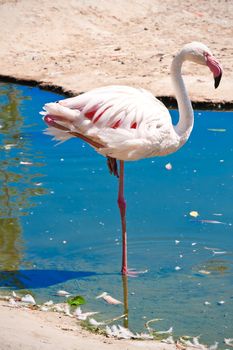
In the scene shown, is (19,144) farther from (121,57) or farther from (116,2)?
(116,2)

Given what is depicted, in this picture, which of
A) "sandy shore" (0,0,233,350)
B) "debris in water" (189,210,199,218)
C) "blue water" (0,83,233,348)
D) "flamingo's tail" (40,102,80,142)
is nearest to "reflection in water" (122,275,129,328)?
"blue water" (0,83,233,348)

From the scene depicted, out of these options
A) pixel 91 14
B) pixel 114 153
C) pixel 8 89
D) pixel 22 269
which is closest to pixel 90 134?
pixel 114 153

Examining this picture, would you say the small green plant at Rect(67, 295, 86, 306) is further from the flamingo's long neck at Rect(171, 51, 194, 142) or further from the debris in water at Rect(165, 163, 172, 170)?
the debris in water at Rect(165, 163, 172, 170)

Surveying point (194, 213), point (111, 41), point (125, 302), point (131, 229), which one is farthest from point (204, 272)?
point (111, 41)

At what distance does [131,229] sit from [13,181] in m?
1.35

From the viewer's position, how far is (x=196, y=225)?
19.5ft

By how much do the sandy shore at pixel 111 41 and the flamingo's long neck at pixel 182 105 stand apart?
3266 mm

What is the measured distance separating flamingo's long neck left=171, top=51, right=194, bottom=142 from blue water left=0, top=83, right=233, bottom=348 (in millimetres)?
738

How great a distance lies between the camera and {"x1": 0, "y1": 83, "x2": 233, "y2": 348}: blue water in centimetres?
490

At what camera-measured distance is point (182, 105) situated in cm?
554

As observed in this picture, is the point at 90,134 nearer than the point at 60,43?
Yes

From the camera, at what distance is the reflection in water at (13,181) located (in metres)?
5.52

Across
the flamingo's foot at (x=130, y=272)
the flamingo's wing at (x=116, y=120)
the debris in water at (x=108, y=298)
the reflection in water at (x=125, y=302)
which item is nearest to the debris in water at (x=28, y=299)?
the debris in water at (x=108, y=298)

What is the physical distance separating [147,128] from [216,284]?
989 mm
